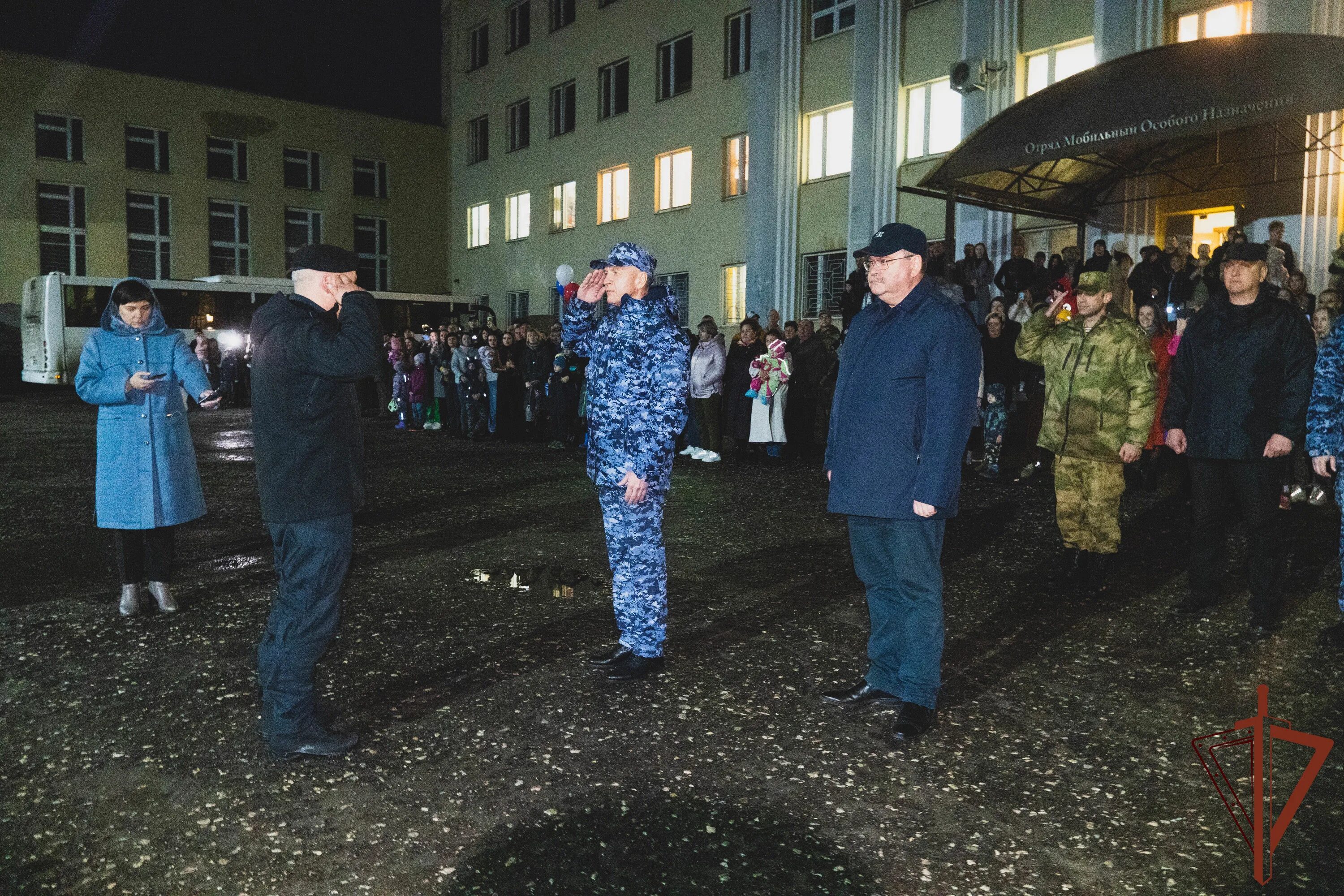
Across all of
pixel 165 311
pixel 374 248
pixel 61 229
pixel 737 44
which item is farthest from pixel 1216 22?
pixel 61 229

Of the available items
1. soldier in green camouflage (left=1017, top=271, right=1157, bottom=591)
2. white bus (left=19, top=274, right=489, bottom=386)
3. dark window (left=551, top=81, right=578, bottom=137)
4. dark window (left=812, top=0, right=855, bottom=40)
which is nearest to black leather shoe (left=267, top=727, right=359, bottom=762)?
soldier in green camouflage (left=1017, top=271, right=1157, bottom=591)

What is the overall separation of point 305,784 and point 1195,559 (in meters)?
5.11

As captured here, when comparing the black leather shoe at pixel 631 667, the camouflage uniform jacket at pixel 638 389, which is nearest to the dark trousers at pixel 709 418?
the black leather shoe at pixel 631 667

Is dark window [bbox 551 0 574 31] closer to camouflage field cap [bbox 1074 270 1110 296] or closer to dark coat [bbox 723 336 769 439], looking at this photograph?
dark coat [bbox 723 336 769 439]

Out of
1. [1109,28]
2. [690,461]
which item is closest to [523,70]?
[1109,28]

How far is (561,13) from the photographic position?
31.4 metres

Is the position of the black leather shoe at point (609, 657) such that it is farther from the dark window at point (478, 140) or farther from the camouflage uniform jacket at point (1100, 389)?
the dark window at point (478, 140)

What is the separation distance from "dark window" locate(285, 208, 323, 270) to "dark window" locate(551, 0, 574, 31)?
13661 mm

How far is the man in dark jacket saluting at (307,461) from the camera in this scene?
3.76 m

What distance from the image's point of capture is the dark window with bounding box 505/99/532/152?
3312 cm

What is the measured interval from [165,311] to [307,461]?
32.1m

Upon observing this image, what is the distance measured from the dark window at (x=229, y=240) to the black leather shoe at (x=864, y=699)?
38427 millimetres

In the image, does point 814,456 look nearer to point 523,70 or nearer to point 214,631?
point 214,631

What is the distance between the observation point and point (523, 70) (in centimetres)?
3291
